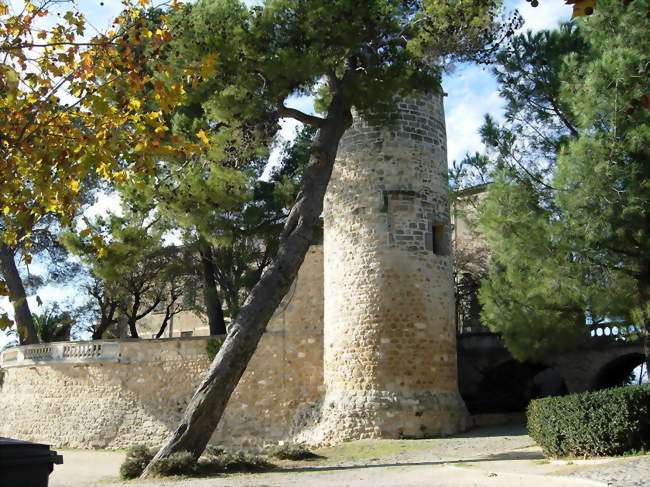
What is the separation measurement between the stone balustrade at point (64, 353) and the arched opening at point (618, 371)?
35.8ft

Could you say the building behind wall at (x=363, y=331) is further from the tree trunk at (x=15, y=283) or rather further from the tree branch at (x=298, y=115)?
the tree trunk at (x=15, y=283)

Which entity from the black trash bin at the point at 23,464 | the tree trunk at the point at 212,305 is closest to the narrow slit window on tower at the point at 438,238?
the tree trunk at the point at 212,305

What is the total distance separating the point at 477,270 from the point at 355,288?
326 inches

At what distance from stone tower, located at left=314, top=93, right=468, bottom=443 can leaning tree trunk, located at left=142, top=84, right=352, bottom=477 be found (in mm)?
2168

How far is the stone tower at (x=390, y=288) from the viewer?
1288 cm

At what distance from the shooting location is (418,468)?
948 centimetres

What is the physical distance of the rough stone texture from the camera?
1468 cm

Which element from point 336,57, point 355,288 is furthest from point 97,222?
point 336,57

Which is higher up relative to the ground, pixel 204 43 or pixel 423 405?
pixel 204 43

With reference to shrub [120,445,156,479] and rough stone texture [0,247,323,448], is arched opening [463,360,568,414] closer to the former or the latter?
rough stone texture [0,247,323,448]

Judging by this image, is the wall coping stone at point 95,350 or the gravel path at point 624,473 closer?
the gravel path at point 624,473

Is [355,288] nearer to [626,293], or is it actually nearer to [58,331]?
Answer: [626,293]

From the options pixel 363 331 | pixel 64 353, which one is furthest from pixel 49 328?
pixel 363 331

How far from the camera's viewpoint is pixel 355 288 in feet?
44.2
